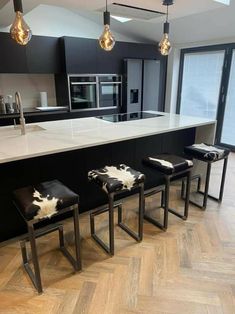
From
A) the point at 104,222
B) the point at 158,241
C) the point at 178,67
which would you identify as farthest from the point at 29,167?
the point at 178,67

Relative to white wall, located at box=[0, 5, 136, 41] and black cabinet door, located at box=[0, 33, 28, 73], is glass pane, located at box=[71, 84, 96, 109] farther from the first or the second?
white wall, located at box=[0, 5, 136, 41]

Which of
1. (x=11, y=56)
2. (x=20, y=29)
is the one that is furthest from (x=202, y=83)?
(x=20, y=29)

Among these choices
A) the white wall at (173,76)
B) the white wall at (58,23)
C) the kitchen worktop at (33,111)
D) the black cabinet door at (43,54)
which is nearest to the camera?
the kitchen worktop at (33,111)

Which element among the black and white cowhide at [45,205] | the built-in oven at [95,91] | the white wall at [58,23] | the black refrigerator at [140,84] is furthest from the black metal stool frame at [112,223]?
the white wall at [58,23]

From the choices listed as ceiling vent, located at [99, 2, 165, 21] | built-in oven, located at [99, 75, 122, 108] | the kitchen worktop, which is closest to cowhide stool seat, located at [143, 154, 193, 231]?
ceiling vent, located at [99, 2, 165, 21]

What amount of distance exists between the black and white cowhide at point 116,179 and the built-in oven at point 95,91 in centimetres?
268

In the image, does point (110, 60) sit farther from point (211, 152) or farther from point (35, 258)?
point (35, 258)

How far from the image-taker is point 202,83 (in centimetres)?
516

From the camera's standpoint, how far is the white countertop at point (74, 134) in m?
1.83

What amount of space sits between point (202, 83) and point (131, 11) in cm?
298

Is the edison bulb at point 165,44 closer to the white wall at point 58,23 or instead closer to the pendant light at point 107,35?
the pendant light at point 107,35

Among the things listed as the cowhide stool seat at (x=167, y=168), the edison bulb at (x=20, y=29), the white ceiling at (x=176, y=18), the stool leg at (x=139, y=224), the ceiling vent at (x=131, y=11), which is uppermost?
the white ceiling at (x=176, y=18)

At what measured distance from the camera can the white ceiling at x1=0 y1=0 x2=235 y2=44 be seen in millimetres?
2746

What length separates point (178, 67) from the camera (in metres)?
5.43
